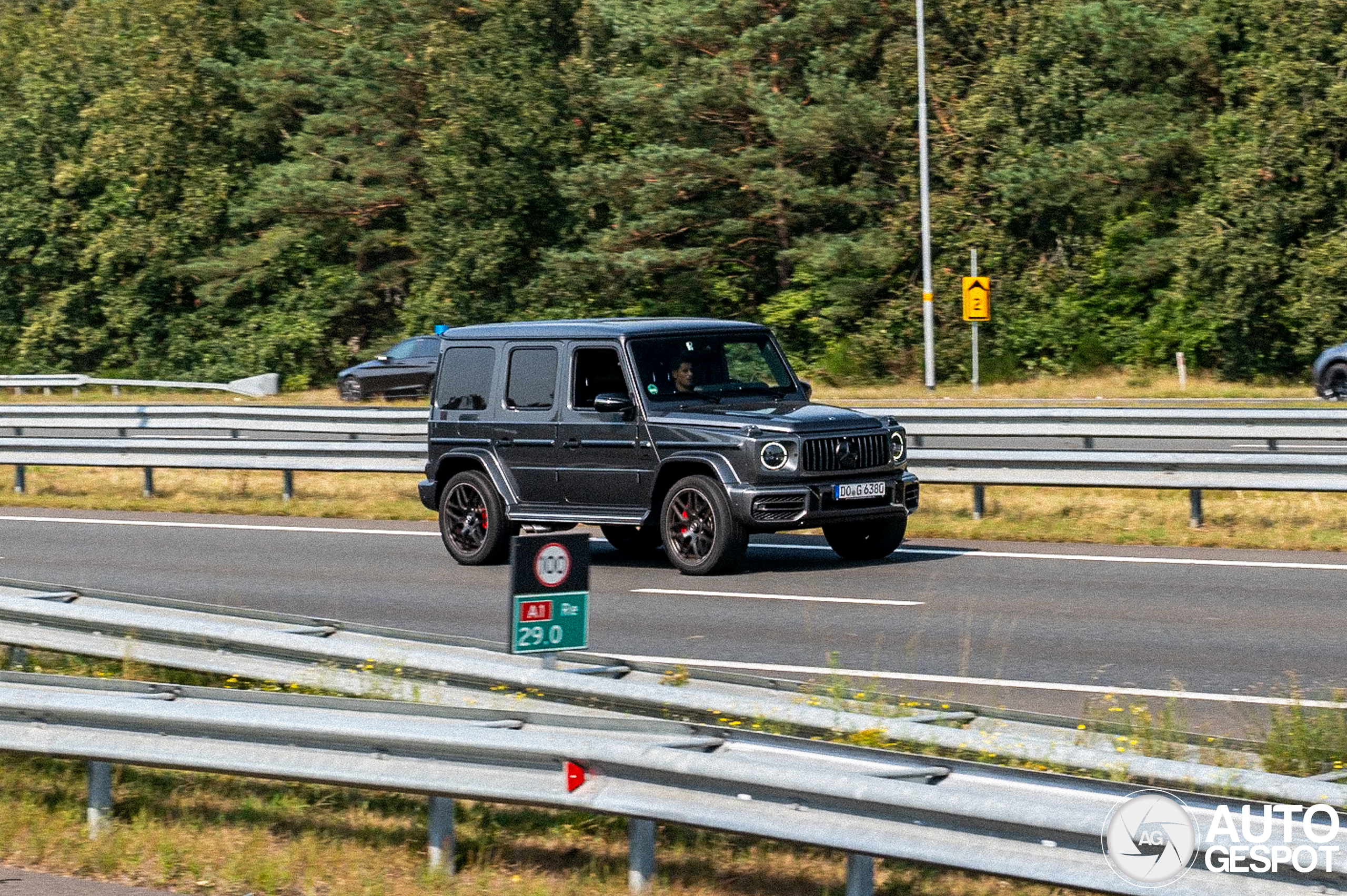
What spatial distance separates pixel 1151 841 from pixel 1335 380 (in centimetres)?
2696

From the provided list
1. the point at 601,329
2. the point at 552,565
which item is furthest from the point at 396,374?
the point at 552,565

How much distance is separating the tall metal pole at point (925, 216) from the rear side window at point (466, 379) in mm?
23889

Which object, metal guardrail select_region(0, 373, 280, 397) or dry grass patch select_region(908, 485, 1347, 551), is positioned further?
metal guardrail select_region(0, 373, 280, 397)

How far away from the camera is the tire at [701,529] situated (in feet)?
45.1

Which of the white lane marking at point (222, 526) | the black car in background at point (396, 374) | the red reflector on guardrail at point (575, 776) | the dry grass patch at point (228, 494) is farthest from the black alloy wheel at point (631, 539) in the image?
the black car in background at point (396, 374)

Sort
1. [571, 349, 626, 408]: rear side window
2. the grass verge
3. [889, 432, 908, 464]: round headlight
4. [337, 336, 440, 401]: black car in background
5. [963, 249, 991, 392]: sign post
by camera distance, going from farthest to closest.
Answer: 1. [337, 336, 440, 401]: black car in background
2. [963, 249, 991, 392]: sign post
3. [571, 349, 626, 408]: rear side window
4. [889, 432, 908, 464]: round headlight
5. the grass verge

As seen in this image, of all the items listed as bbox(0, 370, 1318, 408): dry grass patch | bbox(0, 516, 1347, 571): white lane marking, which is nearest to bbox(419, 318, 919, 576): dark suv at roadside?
bbox(0, 516, 1347, 571): white lane marking

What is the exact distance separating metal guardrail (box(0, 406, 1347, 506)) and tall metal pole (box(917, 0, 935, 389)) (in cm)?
1645

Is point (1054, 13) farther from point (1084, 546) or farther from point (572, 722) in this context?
point (572, 722)

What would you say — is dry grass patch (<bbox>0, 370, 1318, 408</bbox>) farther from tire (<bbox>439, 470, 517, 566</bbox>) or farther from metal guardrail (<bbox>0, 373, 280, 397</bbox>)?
tire (<bbox>439, 470, 517, 566</bbox>)

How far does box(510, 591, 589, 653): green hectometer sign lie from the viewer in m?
6.79

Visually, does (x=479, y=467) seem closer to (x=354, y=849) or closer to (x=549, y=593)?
→ (x=549, y=593)

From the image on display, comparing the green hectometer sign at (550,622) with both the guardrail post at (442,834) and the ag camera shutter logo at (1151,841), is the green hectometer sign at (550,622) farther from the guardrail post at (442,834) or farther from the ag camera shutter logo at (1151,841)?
the ag camera shutter logo at (1151,841)

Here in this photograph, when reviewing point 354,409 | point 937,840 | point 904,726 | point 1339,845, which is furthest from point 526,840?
point 354,409
